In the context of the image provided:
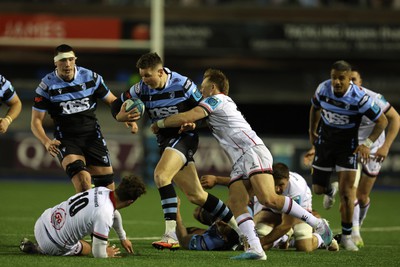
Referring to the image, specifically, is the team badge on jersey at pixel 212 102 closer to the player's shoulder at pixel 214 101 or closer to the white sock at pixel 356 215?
the player's shoulder at pixel 214 101

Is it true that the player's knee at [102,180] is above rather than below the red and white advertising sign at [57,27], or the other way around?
below

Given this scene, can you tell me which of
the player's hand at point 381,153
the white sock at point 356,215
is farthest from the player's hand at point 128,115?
the white sock at point 356,215

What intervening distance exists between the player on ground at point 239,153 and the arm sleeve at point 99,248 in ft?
4.45

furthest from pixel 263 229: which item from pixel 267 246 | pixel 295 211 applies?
pixel 295 211

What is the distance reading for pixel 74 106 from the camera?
37.4 feet

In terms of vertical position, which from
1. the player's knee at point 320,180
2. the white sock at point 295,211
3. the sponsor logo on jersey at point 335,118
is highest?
the sponsor logo on jersey at point 335,118

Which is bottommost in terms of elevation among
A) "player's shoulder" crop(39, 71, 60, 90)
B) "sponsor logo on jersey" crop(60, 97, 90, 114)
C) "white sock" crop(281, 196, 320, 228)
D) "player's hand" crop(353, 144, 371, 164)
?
"white sock" crop(281, 196, 320, 228)

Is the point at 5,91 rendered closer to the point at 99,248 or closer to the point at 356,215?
the point at 99,248

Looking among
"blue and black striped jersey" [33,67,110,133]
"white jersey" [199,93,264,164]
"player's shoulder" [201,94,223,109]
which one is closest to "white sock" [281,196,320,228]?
"white jersey" [199,93,264,164]

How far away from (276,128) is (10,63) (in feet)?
25.0

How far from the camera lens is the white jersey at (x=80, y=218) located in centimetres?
908

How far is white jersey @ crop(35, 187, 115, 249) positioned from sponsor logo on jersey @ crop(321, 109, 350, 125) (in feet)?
11.8

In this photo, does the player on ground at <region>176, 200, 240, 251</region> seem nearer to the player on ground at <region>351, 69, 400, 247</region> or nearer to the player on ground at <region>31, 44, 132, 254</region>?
the player on ground at <region>31, 44, 132, 254</region>

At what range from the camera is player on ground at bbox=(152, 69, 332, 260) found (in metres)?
9.80
